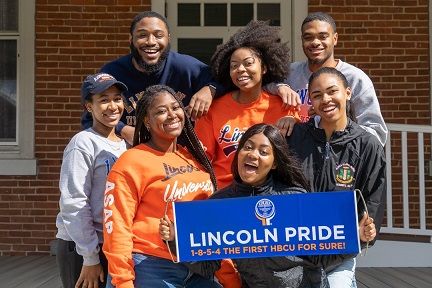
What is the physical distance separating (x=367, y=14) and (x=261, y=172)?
16.1ft

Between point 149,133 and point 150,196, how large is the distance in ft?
1.24

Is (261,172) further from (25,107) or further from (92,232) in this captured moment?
(25,107)

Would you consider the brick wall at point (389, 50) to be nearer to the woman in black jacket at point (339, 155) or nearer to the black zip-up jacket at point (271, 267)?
the woman in black jacket at point (339, 155)

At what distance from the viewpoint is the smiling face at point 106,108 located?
10.4ft

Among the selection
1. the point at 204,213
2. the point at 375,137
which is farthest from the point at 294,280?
the point at 375,137

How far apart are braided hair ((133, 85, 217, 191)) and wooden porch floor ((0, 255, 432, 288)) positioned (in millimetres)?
2965

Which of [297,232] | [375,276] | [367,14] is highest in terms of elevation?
[367,14]

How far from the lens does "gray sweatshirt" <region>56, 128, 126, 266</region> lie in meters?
2.98

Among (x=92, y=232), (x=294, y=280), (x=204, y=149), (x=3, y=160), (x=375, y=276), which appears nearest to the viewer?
(x=294, y=280)

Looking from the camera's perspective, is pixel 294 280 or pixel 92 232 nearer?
pixel 294 280

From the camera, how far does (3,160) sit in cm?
708

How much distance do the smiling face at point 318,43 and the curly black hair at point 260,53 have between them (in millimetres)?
154

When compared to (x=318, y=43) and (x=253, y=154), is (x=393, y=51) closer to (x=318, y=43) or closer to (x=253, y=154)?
(x=318, y=43)

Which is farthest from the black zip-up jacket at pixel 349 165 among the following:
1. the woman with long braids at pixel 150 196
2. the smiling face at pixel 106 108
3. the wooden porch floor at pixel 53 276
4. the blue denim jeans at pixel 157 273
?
the wooden porch floor at pixel 53 276
